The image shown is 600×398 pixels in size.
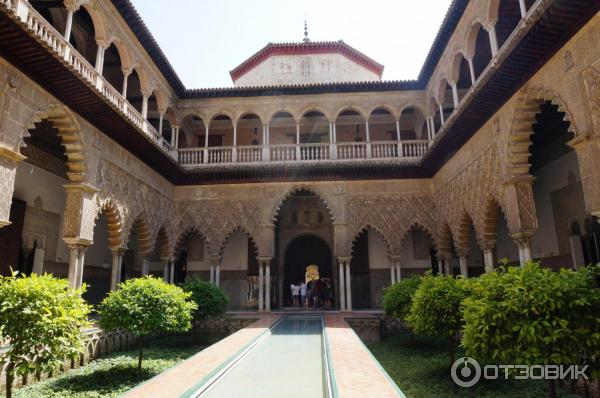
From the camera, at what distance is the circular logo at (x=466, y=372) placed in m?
6.59

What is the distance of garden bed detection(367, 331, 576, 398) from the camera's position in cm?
620

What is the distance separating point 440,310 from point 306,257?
10.5 metres

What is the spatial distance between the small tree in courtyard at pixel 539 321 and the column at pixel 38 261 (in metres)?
10.4

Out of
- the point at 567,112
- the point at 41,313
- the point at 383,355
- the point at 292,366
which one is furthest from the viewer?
the point at 383,355

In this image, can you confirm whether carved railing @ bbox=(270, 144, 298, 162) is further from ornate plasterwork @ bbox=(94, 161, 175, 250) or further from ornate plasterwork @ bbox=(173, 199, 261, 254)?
ornate plasterwork @ bbox=(94, 161, 175, 250)

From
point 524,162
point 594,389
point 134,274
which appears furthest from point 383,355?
point 134,274

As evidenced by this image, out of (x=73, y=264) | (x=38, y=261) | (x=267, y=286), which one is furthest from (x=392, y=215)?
(x=38, y=261)

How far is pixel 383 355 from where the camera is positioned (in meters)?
9.50

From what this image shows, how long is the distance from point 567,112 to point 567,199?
15.8 ft

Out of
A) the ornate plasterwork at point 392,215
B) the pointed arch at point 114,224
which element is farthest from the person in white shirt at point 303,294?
the pointed arch at point 114,224

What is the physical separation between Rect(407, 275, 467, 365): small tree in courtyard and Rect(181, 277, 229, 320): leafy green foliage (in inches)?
202

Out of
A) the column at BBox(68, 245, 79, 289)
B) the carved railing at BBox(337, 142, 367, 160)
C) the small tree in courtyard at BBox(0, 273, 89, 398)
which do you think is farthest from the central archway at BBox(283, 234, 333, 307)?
the small tree in courtyard at BBox(0, 273, 89, 398)

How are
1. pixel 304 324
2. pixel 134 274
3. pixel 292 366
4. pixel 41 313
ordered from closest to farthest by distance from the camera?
pixel 41 313, pixel 292 366, pixel 304 324, pixel 134 274

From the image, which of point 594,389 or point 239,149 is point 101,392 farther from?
point 239,149
